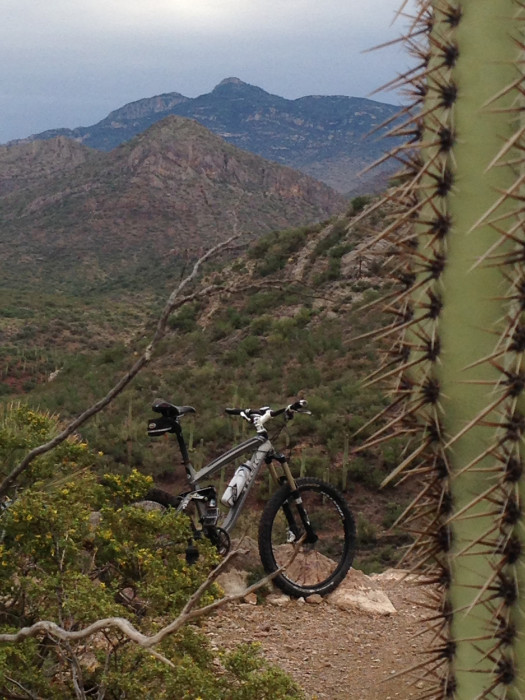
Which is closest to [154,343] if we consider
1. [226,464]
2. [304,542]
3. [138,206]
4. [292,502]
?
[226,464]

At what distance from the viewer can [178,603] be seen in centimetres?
335

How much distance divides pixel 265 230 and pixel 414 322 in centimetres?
6506

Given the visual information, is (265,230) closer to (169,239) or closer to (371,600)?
(169,239)

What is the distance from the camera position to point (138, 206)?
7594 centimetres

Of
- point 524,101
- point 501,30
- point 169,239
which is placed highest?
point 501,30

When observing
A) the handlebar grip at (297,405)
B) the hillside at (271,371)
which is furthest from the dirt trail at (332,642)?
the hillside at (271,371)

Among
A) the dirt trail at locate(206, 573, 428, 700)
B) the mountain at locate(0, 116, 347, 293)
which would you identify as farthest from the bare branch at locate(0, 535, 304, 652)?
the mountain at locate(0, 116, 347, 293)

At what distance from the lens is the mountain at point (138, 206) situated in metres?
66.2

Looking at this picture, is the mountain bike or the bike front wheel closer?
the mountain bike

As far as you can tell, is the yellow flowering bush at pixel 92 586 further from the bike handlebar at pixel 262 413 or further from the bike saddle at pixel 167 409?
the bike handlebar at pixel 262 413

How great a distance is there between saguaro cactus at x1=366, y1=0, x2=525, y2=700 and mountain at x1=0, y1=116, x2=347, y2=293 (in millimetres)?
57197

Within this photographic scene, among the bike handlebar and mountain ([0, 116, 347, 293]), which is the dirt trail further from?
mountain ([0, 116, 347, 293])

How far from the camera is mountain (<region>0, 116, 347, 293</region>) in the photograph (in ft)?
217

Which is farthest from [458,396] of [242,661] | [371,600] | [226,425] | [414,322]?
[226,425]
